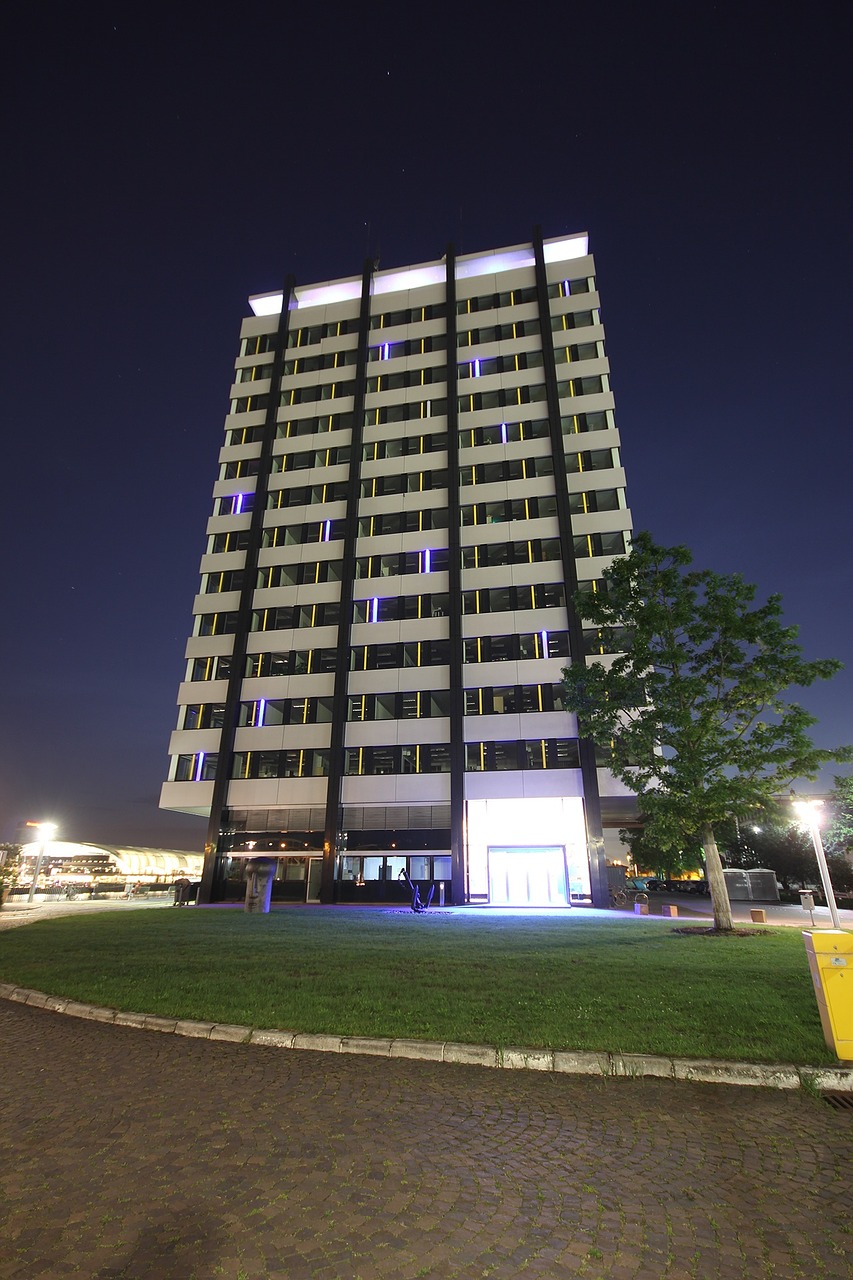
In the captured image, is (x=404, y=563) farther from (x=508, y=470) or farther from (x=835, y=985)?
(x=835, y=985)

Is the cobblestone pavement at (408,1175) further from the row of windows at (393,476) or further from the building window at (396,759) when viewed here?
the row of windows at (393,476)

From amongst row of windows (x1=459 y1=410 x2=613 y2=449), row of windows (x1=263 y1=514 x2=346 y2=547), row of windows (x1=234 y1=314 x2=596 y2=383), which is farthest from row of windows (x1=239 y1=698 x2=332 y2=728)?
row of windows (x1=234 y1=314 x2=596 y2=383)

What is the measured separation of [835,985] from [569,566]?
3207 centimetres

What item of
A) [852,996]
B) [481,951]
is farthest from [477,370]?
[852,996]

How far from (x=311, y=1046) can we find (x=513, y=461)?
128 feet

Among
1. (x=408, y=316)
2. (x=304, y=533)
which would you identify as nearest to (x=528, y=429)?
(x=408, y=316)

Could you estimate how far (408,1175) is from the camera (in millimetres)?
4473

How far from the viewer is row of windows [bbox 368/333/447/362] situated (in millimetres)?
47031

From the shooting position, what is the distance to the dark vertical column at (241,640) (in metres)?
36.7

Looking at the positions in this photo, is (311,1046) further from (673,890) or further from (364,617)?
(673,890)

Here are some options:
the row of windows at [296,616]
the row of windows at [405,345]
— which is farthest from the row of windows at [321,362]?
the row of windows at [296,616]

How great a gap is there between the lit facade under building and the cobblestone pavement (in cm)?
2687

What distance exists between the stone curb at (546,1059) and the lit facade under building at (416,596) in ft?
83.9

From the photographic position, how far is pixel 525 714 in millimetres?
35844
